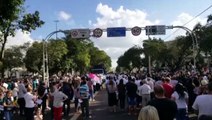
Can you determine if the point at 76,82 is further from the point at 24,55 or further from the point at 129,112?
the point at 24,55

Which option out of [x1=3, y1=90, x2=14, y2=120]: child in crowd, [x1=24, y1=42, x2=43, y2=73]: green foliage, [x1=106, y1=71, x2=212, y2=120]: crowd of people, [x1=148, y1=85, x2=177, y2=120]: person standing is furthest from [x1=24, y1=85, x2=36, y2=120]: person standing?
[x1=24, y1=42, x2=43, y2=73]: green foliage

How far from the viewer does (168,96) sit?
15.5 metres

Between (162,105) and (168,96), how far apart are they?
710 cm

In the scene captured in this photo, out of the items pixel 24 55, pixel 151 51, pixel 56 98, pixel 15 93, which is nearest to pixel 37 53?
pixel 24 55

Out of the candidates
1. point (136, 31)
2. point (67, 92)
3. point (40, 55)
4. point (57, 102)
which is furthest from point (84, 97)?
point (40, 55)

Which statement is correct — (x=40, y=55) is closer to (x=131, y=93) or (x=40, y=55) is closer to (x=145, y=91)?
(x=131, y=93)

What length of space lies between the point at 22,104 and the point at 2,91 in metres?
5.53

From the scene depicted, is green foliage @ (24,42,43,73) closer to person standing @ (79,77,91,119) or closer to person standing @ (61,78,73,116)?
person standing @ (61,78,73,116)

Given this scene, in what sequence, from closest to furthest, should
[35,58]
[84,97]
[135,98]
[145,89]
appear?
[84,97] → [145,89] → [135,98] → [35,58]

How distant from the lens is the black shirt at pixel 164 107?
27.7 feet

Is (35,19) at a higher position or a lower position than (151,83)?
higher

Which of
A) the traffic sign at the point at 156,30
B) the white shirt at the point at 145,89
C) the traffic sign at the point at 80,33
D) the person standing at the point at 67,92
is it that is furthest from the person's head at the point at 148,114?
the traffic sign at the point at 80,33

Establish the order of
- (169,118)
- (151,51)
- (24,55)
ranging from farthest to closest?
(151,51), (24,55), (169,118)

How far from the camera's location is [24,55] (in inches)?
A: 2958
